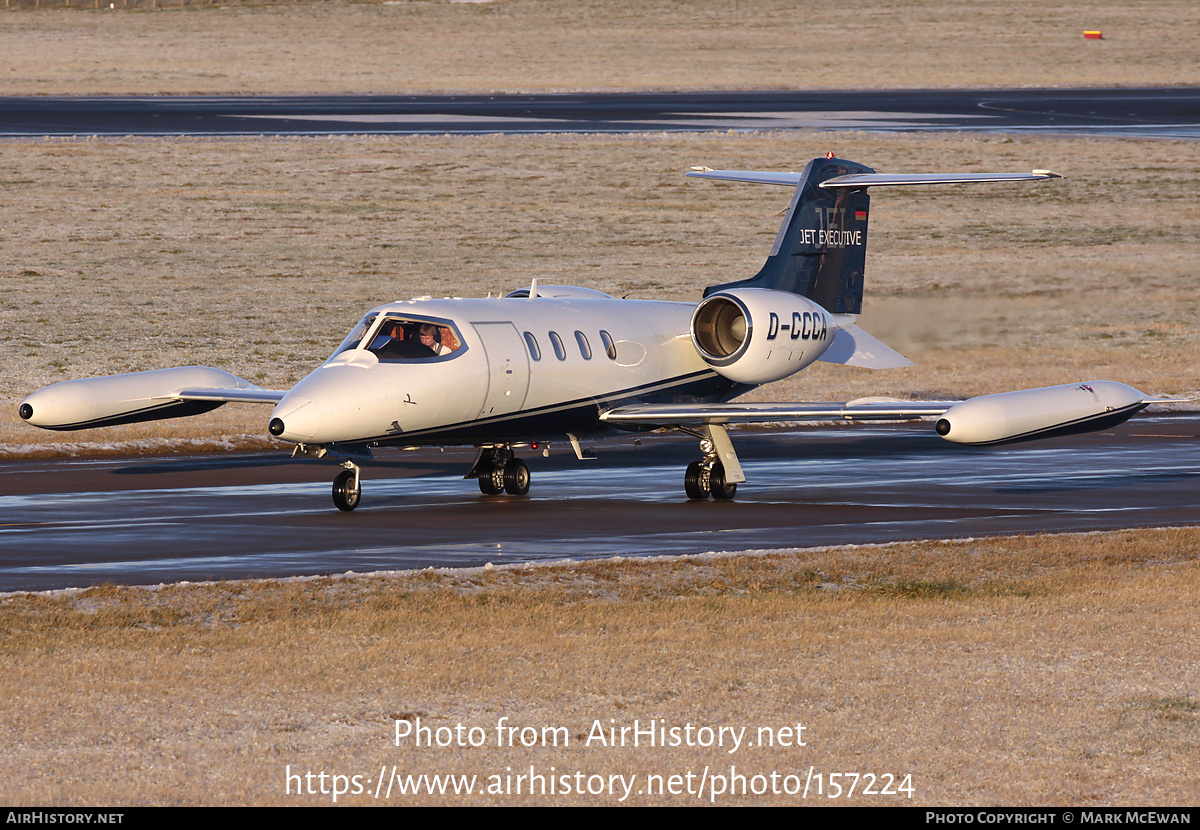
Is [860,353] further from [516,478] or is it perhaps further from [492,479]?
[492,479]

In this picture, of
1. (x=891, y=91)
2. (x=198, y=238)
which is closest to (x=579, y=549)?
(x=198, y=238)

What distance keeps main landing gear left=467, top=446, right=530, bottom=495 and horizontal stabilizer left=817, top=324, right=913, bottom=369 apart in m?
6.64

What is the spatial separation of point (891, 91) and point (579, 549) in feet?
268

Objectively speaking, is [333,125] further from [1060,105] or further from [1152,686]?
[1152,686]

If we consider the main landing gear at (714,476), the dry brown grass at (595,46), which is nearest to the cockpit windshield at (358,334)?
the main landing gear at (714,476)

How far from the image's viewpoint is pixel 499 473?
1078 inches

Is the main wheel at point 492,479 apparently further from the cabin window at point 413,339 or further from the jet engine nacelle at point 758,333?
the jet engine nacelle at point 758,333

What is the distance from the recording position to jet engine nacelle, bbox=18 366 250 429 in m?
27.1

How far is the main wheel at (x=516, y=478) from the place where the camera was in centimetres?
2730

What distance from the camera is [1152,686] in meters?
14.6

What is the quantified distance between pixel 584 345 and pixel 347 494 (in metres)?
4.48

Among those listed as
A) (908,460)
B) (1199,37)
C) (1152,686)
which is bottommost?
(908,460)

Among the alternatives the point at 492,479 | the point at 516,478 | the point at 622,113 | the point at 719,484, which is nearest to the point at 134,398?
the point at 492,479

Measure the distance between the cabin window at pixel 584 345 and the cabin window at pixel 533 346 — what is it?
0.95m
